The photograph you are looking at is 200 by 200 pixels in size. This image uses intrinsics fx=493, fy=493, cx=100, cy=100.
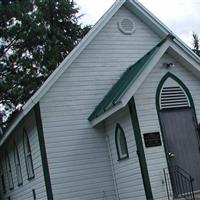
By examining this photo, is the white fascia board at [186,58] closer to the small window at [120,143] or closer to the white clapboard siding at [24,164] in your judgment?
the small window at [120,143]

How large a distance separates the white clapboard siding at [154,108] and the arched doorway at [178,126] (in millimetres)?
183

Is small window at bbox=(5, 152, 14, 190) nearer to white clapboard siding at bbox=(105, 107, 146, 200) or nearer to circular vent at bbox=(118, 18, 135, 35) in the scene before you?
→ white clapboard siding at bbox=(105, 107, 146, 200)

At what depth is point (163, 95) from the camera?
15344 mm

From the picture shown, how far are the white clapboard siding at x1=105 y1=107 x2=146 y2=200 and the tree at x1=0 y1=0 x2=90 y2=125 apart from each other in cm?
1537

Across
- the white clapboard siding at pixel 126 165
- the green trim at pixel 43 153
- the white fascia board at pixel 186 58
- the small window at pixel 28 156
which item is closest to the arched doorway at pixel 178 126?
the white fascia board at pixel 186 58

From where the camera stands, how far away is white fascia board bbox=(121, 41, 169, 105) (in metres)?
14.0

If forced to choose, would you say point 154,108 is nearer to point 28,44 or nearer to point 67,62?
point 67,62

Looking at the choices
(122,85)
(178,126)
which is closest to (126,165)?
(178,126)

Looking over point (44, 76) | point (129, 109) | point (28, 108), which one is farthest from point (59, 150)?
point (44, 76)

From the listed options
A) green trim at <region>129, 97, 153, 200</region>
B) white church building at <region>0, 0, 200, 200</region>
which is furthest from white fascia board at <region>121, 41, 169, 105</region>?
green trim at <region>129, 97, 153, 200</region>

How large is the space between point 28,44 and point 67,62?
17.1 m

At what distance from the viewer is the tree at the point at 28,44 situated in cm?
3138

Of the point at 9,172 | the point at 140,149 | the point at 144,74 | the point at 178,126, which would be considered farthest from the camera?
the point at 9,172

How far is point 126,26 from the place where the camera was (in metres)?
18.3
